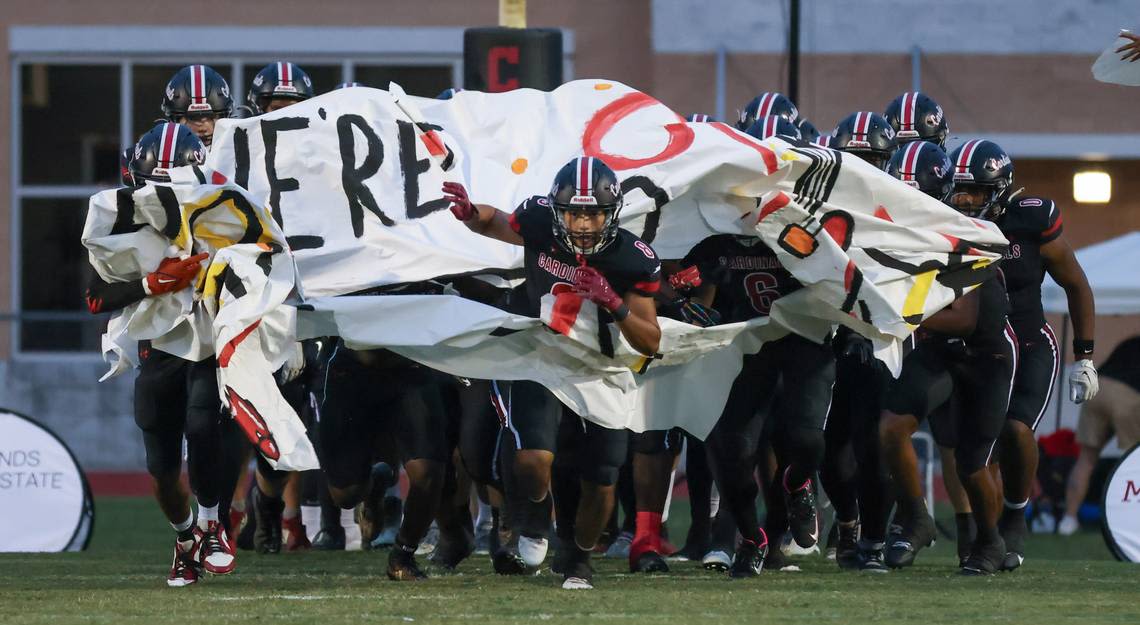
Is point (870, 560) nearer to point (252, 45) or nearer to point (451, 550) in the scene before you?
point (451, 550)

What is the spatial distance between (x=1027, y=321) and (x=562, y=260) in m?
2.37

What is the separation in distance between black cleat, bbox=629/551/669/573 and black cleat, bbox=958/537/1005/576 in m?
1.23

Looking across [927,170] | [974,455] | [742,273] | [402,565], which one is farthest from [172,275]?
[974,455]

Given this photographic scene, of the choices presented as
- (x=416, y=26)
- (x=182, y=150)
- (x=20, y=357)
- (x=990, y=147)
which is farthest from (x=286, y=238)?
(x=416, y=26)

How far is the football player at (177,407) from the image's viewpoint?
281 inches

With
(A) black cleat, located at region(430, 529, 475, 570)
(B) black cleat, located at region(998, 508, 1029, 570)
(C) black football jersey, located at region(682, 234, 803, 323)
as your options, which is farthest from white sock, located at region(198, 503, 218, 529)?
(B) black cleat, located at region(998, 508, 1029, 570)

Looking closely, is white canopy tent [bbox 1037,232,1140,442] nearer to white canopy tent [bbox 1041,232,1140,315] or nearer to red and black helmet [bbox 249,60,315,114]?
white canopy tent [bbox 1041,232,1140,315]

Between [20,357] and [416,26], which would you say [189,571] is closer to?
[20,357]

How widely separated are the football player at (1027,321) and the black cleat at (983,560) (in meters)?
0.18

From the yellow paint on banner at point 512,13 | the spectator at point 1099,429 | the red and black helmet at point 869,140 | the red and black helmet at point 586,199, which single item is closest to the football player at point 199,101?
the red and black helmet at point 586,199

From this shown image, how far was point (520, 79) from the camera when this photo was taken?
9898mm

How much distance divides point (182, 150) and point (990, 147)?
128 inches

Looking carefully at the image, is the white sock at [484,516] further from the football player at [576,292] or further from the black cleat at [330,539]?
the football player at [576,292]

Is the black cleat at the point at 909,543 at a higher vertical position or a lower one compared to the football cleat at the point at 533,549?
lower
